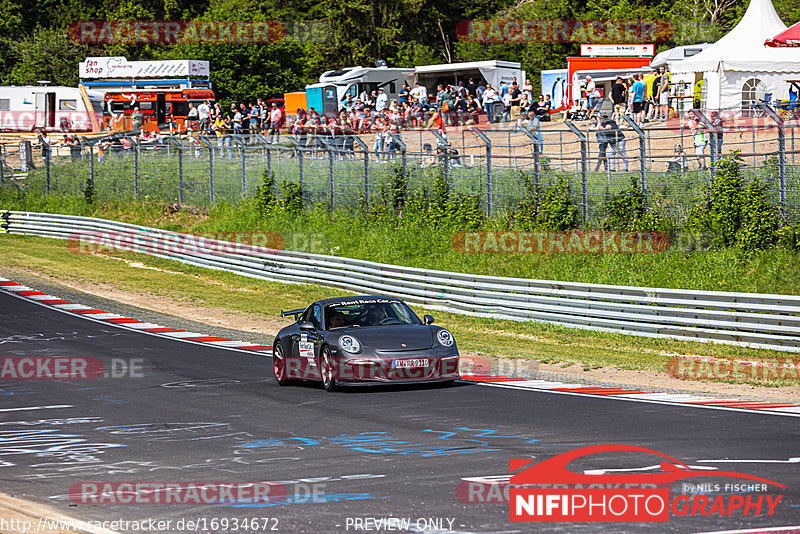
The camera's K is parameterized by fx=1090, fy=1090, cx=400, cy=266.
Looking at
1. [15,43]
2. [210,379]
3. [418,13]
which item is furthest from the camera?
[15,43]

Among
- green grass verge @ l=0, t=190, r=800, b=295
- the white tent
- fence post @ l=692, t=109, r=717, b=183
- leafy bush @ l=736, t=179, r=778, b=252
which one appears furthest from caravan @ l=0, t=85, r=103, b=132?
leafy bush @ l=736, t=179, r=778, b=252

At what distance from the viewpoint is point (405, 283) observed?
24.9 m

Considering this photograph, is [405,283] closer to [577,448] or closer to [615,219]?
[615,219]

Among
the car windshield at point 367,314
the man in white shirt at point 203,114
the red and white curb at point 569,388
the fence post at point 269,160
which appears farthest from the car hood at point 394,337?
the man in white shirt at point 203,114

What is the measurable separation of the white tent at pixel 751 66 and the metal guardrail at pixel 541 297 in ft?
43.9

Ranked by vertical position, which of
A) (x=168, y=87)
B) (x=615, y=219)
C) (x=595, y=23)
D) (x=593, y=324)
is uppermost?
(x=595, y=23)

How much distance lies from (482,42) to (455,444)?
5381 centimetres

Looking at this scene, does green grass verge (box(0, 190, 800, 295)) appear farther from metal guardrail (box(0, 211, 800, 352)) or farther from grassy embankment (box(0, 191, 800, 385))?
metal guardrail (box(0, 211, 800, 352))

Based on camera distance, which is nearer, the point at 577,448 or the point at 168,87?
the point at 577,448

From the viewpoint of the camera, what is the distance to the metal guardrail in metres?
17.9

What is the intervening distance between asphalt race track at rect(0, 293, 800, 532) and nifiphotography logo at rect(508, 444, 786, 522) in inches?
4.9

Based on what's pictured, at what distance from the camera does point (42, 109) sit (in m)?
52.8

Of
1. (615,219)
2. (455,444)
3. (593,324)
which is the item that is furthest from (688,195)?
(455,444)

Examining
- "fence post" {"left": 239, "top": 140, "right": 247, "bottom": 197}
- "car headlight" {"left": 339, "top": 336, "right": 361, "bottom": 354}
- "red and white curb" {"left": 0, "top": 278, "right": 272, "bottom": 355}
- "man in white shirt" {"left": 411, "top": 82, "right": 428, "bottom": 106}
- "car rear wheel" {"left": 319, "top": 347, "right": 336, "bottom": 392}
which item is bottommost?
"red and white curb" {"left": 0, "top": 278, "right": 272, "bottom": 355}
